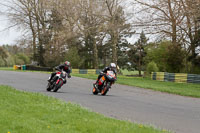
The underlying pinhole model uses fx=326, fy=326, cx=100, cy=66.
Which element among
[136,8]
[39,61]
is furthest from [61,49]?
[136,8]

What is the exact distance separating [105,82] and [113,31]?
22.1 meters

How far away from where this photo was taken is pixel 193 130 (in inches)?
291

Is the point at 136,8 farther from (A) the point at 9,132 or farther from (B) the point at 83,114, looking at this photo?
(A) the point at 9,132

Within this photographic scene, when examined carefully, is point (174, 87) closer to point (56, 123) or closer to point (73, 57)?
point (56, 123)

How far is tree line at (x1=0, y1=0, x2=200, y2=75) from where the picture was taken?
32341 mm

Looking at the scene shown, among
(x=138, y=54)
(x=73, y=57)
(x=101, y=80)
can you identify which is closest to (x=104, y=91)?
(x=101, y=80)

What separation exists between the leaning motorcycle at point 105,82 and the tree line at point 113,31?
14099mm

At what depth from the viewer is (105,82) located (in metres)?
15.4

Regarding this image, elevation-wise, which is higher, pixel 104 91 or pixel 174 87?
pixel 104 91

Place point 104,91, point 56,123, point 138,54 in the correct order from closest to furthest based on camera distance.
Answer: point 56,123 < point 104,91 < point 138,54

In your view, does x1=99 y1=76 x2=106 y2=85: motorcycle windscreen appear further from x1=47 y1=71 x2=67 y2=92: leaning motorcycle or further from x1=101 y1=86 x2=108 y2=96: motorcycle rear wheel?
x1=47 y1=71 x2=67 y2=92: leaning motorcycle

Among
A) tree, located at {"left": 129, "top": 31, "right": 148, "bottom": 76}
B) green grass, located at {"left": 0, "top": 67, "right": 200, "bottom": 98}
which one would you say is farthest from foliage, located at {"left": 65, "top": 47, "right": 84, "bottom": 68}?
green grass, located at {"left": 0, "top": 67, "right": 200, "bottom": 98}

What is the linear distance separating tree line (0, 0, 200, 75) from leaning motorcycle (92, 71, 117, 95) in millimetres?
14099

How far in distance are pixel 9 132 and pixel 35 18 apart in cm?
5370
